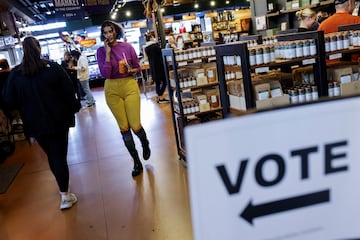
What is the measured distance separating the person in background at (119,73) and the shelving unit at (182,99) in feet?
1.67

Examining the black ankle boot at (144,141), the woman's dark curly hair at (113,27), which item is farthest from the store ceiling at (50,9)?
the black ankle boot at (144,141)

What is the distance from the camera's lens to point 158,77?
881 cm

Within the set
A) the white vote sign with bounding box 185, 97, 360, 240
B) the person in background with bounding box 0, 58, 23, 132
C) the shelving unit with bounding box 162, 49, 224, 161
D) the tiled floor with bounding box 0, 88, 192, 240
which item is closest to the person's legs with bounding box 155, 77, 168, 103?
the tiled floor with bounding box 0, 88, 192, 240

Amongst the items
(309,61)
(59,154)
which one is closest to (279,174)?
(309,61)

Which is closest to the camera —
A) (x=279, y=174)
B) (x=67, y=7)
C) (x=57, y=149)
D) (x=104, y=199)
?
(x=279, y=174)

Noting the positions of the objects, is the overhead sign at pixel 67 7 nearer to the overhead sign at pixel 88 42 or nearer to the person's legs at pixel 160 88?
the person's legs at pixel 160 88

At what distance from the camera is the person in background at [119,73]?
3969 millimetres

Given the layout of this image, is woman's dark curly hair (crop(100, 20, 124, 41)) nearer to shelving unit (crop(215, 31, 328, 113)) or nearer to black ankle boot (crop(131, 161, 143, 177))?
shelving unit (crop(215, 31, 328, 113))

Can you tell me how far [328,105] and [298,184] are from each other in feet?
0.65

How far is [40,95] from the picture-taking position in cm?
337

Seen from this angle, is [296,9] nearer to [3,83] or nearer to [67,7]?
[3,83]

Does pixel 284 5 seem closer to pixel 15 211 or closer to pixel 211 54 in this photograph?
pixel 211 54

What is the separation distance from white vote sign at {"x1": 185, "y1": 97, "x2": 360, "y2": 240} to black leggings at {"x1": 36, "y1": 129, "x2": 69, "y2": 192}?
9.51 ft

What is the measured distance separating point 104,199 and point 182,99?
5.14 ft
